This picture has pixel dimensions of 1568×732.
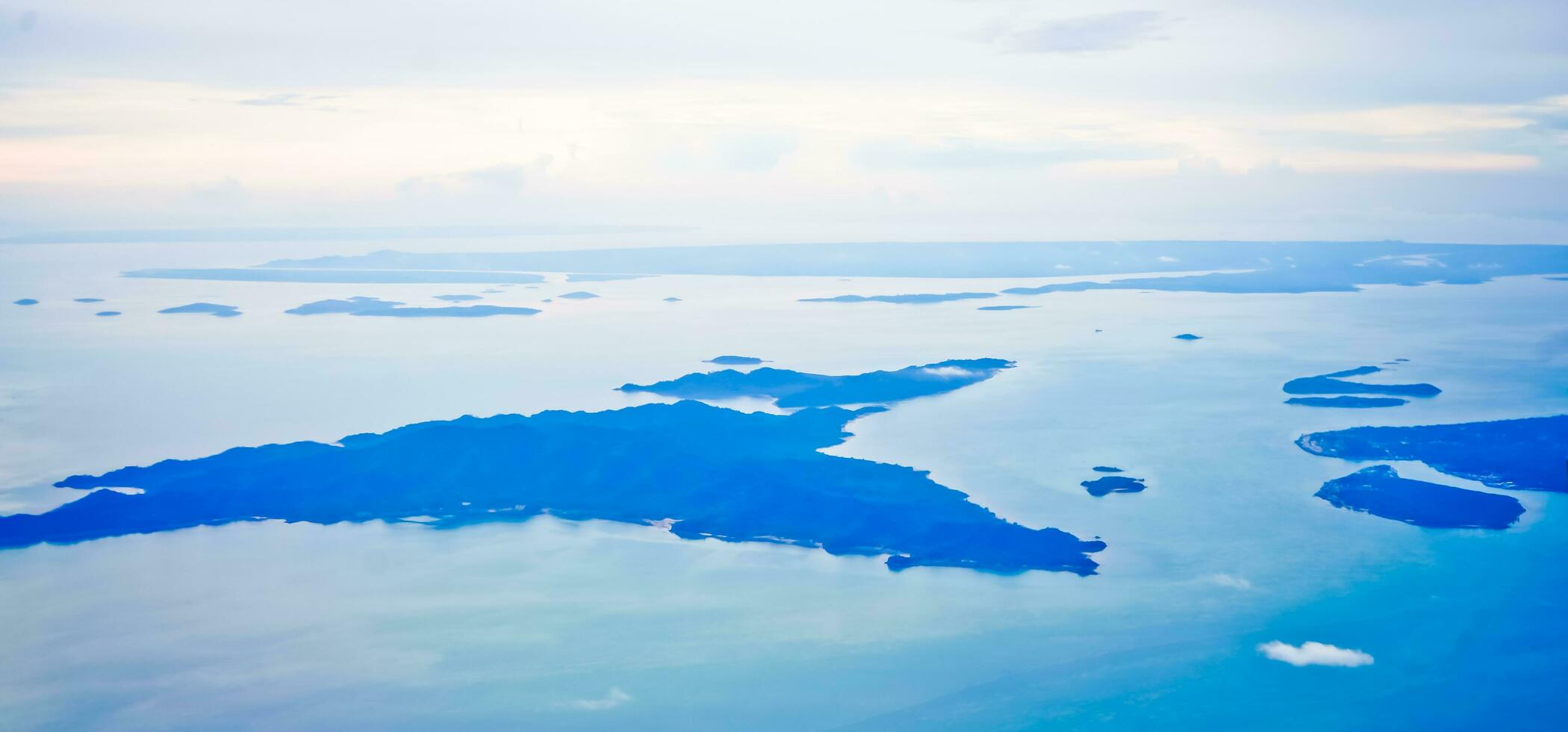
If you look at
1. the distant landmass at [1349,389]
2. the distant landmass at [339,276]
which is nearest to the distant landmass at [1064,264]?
the distant landmass at [339,276]

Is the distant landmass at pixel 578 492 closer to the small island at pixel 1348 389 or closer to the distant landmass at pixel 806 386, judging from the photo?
the distant landmass at pixel 806 386

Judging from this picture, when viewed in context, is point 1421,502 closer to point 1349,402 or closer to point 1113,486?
point 1113,486

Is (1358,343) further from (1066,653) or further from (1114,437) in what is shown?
(1066,653)

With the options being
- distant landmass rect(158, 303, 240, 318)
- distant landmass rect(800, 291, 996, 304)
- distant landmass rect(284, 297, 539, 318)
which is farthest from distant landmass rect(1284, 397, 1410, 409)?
distant landmass rect(158, 303, 240, 318)

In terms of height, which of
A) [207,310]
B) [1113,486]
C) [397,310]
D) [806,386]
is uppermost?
[806,386]

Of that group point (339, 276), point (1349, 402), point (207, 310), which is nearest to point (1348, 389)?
point (1349, 402)
